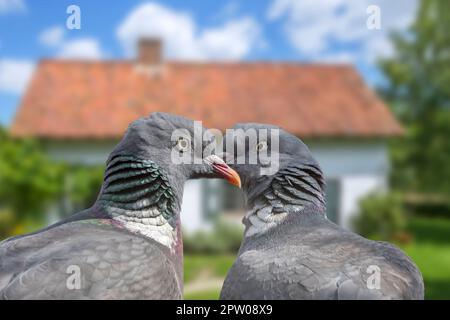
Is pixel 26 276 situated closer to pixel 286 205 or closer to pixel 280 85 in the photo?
pixel 286 205

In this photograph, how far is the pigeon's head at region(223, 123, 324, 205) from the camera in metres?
2.96

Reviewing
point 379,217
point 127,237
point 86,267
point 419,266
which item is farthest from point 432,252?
point 86,267

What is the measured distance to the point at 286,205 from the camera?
296 cm

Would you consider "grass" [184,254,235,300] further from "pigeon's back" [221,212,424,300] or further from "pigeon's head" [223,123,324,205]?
"pigeon's back" [221,212,424,300]

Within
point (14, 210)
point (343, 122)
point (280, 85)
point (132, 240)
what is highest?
point (280, 85)

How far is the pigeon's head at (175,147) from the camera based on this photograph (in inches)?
114

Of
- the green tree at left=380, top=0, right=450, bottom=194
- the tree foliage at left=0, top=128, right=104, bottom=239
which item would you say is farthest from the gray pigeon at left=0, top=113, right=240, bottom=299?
the green tree at left=380, top=0, right=450, bottom=194

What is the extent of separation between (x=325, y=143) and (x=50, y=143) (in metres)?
6.66

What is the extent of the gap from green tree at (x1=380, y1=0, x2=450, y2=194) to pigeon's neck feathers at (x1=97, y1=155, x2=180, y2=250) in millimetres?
20124

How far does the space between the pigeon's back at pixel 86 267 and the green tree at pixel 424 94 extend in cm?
2045

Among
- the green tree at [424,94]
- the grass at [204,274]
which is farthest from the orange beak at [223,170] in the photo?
the green tree at [424,94]
